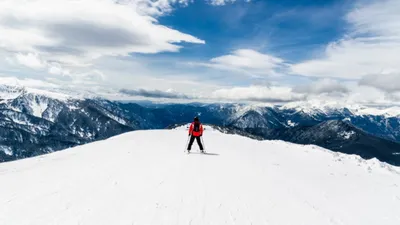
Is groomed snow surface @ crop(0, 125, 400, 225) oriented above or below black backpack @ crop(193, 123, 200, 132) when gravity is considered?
below

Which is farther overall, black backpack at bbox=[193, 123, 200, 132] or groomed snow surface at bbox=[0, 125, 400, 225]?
black backpack at bbox=[193, 123, 200, 132]

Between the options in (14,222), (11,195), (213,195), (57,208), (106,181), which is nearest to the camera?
(14,222)

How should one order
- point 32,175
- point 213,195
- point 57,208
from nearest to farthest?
point 57,208
point 213,195
point 32,175

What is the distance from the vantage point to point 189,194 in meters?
13.3

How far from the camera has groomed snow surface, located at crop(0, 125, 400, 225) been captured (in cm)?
1064

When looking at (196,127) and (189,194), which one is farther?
(196,127)

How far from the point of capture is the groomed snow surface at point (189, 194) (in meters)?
10.6

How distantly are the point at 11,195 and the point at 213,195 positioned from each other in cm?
940

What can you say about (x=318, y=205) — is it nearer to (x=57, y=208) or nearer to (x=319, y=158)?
(x=57, y=208)

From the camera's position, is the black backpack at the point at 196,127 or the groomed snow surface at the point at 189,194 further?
the black backpack at the point at 196,127

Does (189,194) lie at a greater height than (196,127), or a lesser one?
lesser

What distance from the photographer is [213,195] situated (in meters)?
13.4

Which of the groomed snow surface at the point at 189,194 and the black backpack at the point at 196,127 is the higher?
the black backpack at the point at 196,127

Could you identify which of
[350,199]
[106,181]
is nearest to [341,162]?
[350,199]
